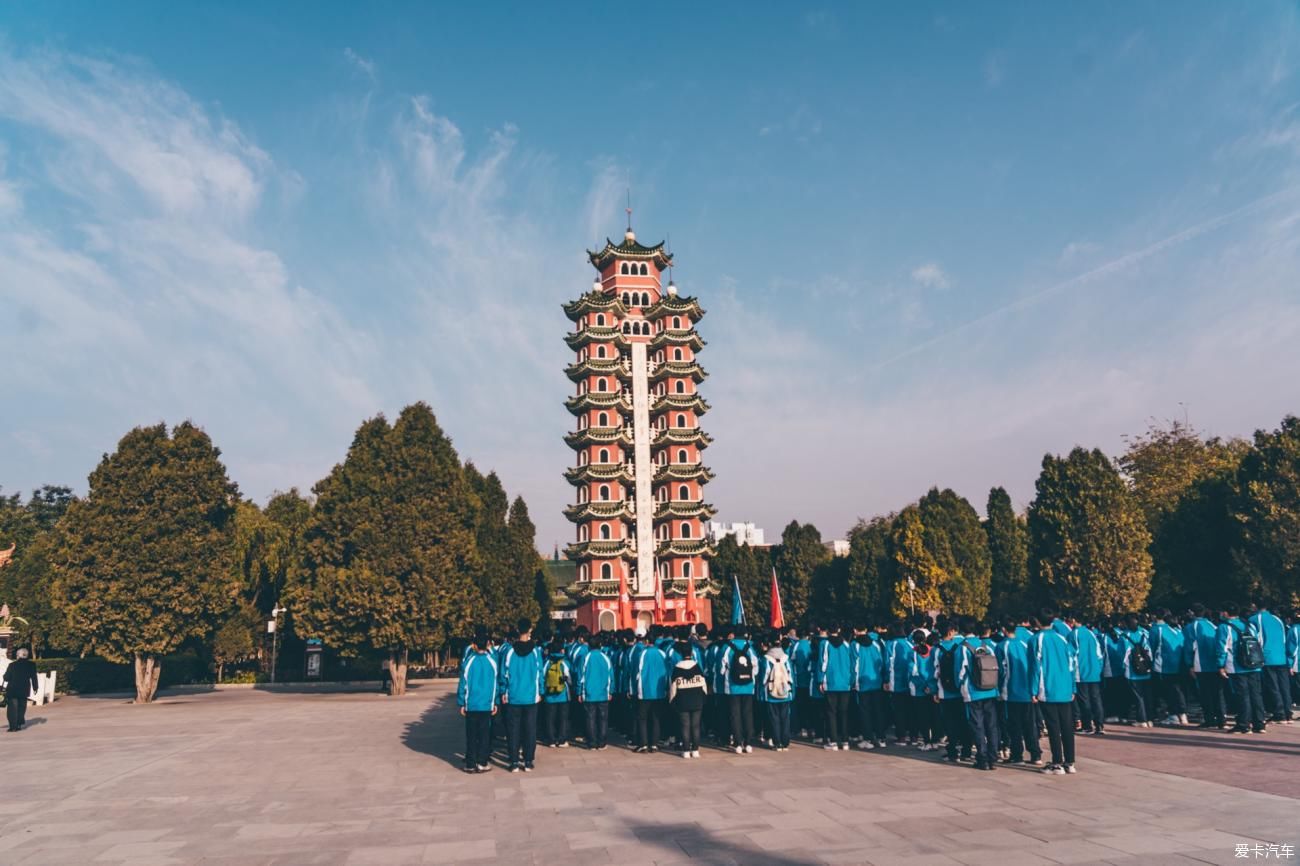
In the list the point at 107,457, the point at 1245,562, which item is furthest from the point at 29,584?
the point at 1245,562

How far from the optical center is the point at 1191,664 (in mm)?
14070

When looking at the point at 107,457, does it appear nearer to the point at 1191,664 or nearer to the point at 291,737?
the point at 291,737

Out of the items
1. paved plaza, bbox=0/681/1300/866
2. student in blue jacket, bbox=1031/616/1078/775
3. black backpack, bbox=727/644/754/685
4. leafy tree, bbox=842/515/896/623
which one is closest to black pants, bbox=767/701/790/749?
paved plaza, bbox=0/681/1300/866

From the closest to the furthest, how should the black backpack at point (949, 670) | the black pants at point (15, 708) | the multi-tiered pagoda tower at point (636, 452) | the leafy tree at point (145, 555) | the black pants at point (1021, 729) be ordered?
1. the black pants at point (1021, 729)
2. the black backpack at point (949, 670)
3. the black pants at point (15, 708)
4. the leafy tree at point (145, 555)
5. the multi-tiered pagoda tower at point (636, 452)

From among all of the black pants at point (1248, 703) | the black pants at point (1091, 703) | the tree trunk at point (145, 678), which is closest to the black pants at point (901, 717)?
the black pants at point (1091, 703)

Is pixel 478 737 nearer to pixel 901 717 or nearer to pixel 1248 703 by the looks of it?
pixel 901 717

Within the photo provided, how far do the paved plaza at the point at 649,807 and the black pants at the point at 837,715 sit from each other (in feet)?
1.82

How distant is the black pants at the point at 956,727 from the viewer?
11945 mm

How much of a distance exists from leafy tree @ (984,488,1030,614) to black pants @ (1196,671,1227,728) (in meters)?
41.5

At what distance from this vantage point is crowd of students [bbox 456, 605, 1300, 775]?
466 inches

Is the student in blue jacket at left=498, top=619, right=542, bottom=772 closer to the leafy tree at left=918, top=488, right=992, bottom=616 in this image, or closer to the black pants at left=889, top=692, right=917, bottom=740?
the black pants at left=889, top=692, right=917, bottom=740

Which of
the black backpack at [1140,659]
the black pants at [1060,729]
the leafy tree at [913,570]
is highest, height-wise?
the leafy tree at [913,570]

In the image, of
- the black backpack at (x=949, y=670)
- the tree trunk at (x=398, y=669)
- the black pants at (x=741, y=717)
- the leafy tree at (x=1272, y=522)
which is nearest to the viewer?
the black backpack at (x=949, y=670)

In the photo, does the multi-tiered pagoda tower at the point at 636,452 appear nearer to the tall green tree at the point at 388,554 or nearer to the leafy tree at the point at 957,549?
the leafy tree at the point at 957,549
